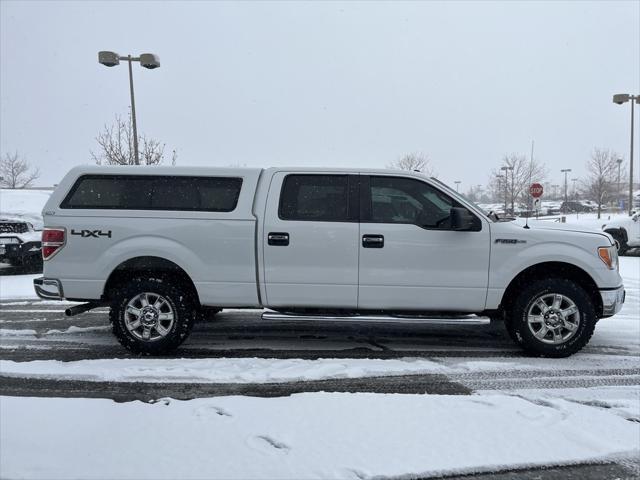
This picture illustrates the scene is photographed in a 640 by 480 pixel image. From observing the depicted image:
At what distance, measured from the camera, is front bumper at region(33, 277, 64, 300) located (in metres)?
5.04

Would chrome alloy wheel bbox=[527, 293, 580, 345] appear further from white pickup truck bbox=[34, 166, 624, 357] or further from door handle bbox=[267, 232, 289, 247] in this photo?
door handle bbox=[267, 232, 289, 247]

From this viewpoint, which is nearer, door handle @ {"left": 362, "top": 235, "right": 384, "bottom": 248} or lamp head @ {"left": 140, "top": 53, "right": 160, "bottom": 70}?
door handle @ {"left": 362, "top": 235, "right": 384, "bottom": 248}

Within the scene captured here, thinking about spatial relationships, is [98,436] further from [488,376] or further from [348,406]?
[488,376]

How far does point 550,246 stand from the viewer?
4914 millimetres

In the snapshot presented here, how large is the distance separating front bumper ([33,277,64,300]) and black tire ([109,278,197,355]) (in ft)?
1.88

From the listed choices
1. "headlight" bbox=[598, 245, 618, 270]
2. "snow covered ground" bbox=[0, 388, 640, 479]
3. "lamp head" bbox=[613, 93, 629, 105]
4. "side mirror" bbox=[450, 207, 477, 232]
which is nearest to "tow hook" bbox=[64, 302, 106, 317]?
"snow covered ground" bbox=[0, 388, 640, 479]

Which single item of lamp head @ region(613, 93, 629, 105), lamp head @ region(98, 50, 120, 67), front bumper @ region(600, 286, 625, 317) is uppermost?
lamp head @ region(613, 93, 629, 105)

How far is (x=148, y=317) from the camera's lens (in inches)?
198

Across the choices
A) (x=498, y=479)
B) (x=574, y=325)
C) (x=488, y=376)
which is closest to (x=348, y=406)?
(x=498, y=479)

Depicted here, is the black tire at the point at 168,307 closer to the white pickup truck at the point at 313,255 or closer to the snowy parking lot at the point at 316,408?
the white pickup truck at the point at 313,255

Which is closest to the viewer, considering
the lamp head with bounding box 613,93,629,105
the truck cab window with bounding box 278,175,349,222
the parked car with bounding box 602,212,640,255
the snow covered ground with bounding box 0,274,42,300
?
the truck cab window with bounding box 278,175,349,222

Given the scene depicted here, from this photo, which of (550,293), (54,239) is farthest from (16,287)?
(550,293)

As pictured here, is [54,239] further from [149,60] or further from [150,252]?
[149,60]

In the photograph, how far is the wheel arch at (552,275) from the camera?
500cm
